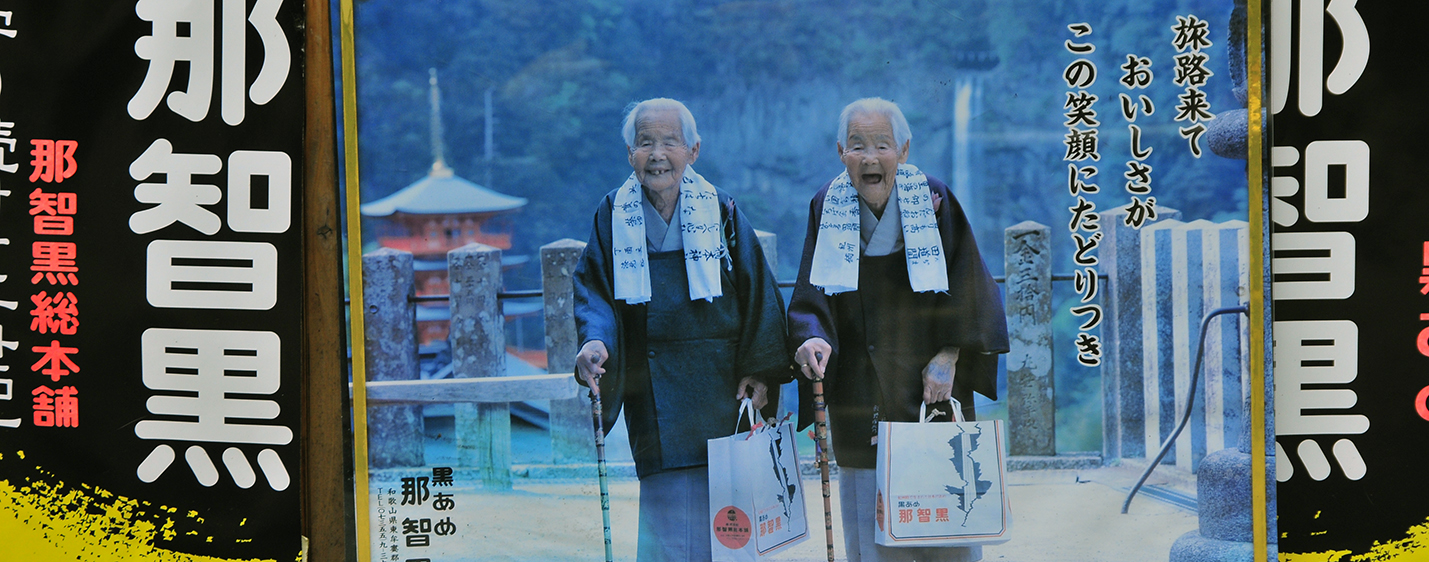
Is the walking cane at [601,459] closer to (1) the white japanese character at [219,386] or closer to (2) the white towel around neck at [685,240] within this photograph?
(2) the white towel around neck at [685,240]

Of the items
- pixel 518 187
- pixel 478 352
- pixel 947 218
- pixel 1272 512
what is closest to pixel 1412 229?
pixel 1272 512

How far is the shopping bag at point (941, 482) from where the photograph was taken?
8.23 ft

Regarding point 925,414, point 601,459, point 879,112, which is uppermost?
point 879,112

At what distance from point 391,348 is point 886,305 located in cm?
143

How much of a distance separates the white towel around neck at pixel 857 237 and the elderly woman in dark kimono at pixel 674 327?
17cm

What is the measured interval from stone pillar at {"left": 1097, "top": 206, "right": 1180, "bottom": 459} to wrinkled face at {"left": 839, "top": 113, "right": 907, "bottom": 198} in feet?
2.00

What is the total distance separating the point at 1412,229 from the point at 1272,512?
89cm

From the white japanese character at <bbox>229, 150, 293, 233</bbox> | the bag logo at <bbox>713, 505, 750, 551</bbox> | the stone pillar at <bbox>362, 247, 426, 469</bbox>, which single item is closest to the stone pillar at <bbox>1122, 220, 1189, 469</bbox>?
the bag logo at <bbox>713, 505, 750, 551</bbox>

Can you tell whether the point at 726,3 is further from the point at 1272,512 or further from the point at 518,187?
the point at 1272,512

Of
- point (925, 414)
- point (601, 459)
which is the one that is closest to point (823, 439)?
point (925, 414)

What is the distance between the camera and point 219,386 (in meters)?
2.50

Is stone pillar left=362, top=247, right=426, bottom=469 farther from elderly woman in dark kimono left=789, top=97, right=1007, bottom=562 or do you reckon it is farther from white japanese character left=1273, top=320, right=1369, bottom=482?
white japanese character left=1273, top=320, right=1369, bottom=482

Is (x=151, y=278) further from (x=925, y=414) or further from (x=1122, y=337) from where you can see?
(x=1122, y=337)

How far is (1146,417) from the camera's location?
99.4 inches
